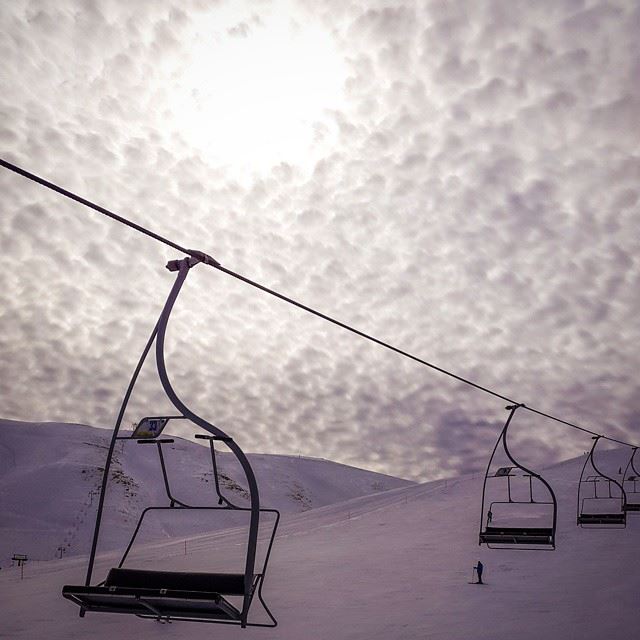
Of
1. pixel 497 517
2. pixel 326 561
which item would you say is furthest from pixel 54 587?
pixel 497 517

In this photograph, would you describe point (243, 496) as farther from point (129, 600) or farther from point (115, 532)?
point (129, 600)

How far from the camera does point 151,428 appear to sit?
7.81 metres

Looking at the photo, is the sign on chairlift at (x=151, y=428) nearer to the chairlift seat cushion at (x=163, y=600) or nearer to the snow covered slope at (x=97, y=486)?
the chairlift seat cushion at (x=163, y=600)

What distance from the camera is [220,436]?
695 centimetres

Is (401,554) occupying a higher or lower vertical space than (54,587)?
higher

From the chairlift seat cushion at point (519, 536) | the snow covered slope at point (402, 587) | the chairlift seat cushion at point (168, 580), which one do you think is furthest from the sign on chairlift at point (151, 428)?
the chairlift seat cushion at point (519, 536)

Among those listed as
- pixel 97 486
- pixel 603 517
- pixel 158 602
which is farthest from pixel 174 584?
pixel 97 486

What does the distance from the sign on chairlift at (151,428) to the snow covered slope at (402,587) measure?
7.02 meters

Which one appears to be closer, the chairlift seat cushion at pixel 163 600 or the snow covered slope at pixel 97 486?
the chairlift seat cushion at pixel 163 600

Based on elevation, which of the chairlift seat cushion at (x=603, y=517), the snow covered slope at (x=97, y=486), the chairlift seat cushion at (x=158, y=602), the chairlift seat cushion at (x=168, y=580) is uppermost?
the snow covered slope at (x=97, y=486)

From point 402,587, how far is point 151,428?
46.9ft

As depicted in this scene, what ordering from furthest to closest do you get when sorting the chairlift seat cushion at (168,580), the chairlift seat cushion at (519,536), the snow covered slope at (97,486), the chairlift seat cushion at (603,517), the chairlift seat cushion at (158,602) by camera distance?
the snow covered slope at (97,486)
the chairlift seat cushion at (603,517)
the chairlift seat cushion at (519,536)
the chairlift seat cushion at (168,580)
the chairlift seat cushion at (158,602)

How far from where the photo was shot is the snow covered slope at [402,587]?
1371 cm

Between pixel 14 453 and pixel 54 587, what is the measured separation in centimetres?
9380
